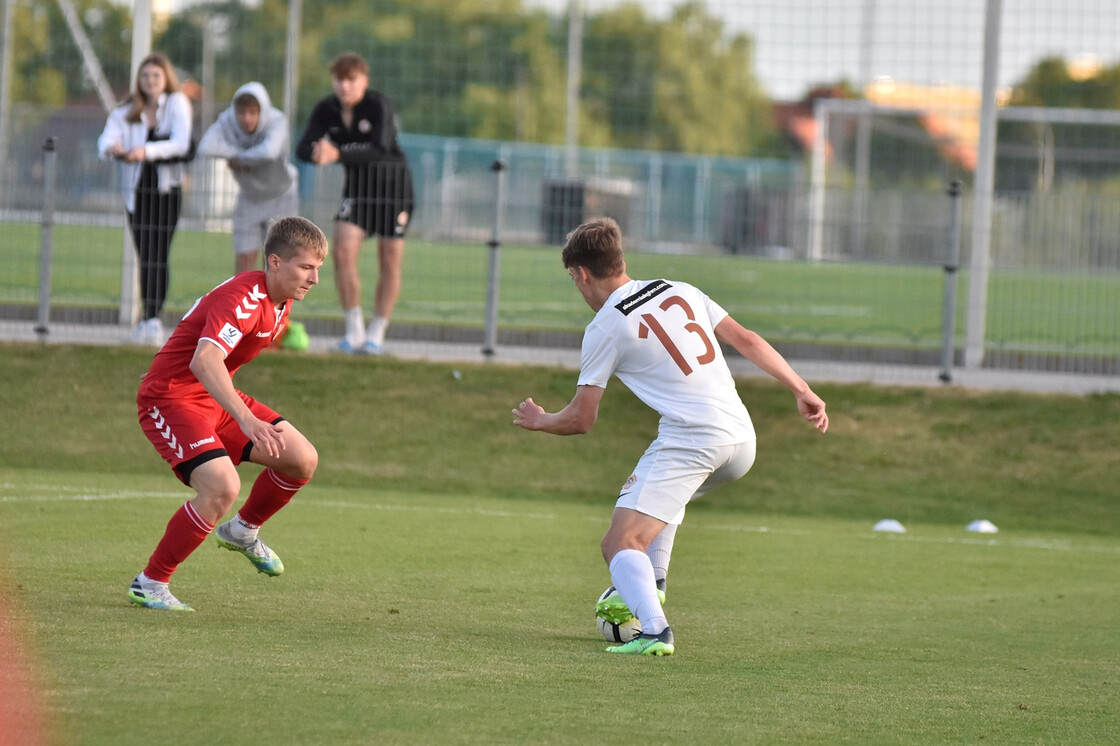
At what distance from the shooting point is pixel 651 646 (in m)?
5.42

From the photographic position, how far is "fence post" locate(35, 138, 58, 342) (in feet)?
41.6

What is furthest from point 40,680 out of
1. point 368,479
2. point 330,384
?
point 330,384

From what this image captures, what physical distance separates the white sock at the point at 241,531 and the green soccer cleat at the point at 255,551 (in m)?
0.02

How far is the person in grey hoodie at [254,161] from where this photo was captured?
12.1 m

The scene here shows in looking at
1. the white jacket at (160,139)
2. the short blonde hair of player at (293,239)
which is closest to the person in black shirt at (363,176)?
the white jacket at (160,139)

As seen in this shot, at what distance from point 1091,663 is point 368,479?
609cm

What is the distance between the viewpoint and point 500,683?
4.75 meters

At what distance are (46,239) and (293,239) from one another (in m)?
7.58

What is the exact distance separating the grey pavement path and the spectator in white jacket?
1.60 ft

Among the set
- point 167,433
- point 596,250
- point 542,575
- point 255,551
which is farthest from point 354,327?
point 596,250

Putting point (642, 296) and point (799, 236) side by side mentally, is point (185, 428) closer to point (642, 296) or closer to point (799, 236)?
point (642, 296)

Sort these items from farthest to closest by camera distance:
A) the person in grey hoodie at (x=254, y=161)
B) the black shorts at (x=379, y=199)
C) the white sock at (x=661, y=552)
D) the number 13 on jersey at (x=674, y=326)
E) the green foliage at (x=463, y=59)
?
the green foliage at (x=463, y=59) → the black shorts at (x=379, y=199) → the person in grey hoodie at (x=254, y=161) → the white sock at (x=661, y=552) → the number 13 on jersey at (x=674, y=326)

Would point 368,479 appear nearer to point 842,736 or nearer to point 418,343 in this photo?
point 418,343

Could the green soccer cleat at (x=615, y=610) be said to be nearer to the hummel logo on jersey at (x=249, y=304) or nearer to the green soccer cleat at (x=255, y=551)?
the green soccer cleat at (x=255, y=551)
